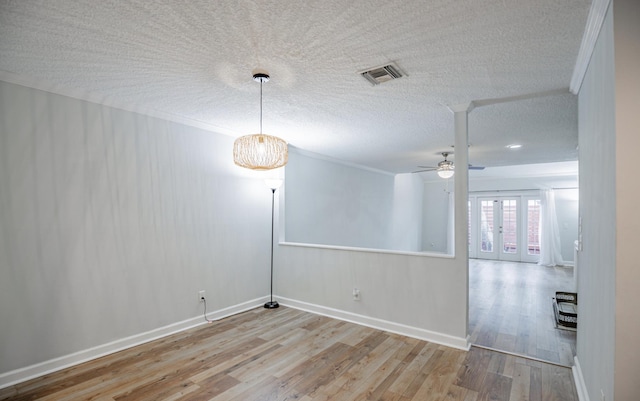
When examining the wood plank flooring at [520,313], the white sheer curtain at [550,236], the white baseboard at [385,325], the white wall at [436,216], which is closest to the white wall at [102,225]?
the white baseboard at [385,325]

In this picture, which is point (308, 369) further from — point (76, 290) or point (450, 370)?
point (76, 290)

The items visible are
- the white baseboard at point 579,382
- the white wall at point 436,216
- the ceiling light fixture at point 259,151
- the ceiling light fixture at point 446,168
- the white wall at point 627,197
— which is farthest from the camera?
the white wall at point 436,216

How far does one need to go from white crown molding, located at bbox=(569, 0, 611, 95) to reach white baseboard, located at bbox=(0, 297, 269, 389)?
4.24 metres

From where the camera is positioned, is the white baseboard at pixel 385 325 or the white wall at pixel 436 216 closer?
→ the white baseboard at pixel 385 325

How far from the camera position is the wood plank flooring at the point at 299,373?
7.56 ft

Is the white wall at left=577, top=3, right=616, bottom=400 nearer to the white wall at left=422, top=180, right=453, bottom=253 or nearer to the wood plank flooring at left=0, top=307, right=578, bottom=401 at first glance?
the wood plank flooring at left=0, top=307, right=578, bottom=401

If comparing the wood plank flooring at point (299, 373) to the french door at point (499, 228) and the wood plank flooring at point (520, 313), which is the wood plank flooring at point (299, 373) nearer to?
the wood plank flooring at point (520, 313)

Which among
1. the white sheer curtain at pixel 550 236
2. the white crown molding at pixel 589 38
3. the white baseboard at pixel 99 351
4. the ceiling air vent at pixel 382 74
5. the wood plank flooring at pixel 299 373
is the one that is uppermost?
the ceiling air vent at pixel 382 74

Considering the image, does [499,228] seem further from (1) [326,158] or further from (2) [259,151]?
(2) [259,151]

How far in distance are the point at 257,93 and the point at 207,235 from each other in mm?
1890

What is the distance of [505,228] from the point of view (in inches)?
365

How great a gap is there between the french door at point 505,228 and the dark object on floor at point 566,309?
187 inches

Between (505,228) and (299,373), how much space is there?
8790 millimetres

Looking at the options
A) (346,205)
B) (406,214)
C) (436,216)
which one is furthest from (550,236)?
(346,205)
